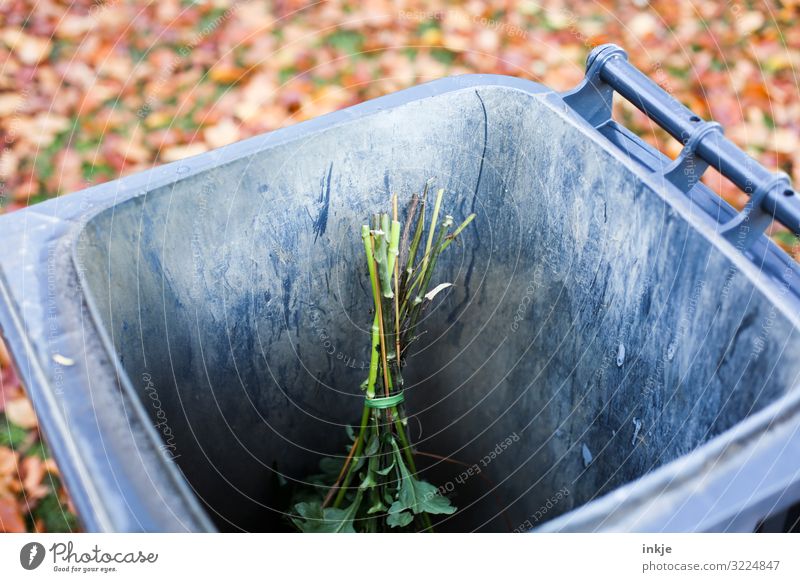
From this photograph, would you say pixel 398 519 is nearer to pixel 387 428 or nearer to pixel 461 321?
pixel 387 428

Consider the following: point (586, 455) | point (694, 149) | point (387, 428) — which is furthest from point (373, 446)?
point (694, 149)

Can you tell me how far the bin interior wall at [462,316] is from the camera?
923 mm

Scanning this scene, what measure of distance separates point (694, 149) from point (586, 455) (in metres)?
0.47

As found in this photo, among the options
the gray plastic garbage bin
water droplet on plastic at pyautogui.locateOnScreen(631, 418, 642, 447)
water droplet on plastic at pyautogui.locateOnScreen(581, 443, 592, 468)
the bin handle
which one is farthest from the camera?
water droplet on plastic at pyautogui.locateOnScreen(581, 443, 592, 468)

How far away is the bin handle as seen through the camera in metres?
0.88

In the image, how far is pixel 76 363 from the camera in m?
0.75

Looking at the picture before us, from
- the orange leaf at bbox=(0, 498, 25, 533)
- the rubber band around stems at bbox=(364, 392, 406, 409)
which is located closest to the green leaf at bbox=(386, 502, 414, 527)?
the rubber band around stems at bbox=(364, 392, 406, 409)

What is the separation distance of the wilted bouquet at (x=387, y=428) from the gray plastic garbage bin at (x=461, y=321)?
0.39 feet

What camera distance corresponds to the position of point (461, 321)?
52.6 inches

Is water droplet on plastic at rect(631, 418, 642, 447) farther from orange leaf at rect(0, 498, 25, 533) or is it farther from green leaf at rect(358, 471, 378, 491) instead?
orange leaf at rect(0, 498, 25, 533)

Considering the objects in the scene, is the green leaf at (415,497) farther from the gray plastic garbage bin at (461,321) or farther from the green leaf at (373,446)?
the gray plastic garbage bin at (461,321)

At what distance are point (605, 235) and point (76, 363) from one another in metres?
0.70
